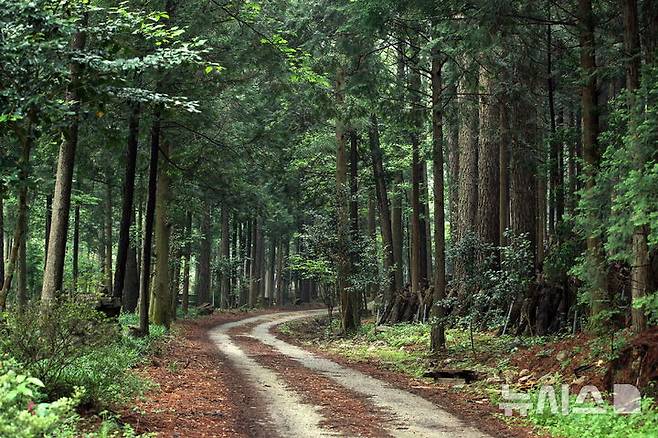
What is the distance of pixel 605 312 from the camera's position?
A: 8898 mm

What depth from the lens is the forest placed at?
7.09 metres

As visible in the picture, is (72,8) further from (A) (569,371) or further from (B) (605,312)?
(A) (569,371)

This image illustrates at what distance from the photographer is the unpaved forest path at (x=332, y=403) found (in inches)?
290

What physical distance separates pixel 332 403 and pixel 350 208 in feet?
48.8

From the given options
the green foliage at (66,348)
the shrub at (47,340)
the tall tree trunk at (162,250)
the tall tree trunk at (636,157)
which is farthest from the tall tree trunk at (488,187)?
the shrub at (47,340)

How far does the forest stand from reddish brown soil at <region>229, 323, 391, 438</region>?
0.24 ft

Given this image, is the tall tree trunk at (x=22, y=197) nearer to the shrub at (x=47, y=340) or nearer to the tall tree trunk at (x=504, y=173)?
the shrub at (x=47, y=340)

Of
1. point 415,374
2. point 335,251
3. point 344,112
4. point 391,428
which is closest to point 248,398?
point 391,428

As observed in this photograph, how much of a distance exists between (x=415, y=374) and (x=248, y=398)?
170 inches

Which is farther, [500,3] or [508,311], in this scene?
[508,311]

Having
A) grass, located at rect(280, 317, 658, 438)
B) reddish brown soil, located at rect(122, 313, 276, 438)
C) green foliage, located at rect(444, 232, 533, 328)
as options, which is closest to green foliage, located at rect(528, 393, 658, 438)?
grass, located at rect(280, 317, 658, 438)

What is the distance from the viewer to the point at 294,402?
360 inches

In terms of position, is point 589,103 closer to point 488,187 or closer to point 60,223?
point 488,187

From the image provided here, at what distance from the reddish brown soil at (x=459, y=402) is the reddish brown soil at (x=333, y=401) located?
3.57ft
